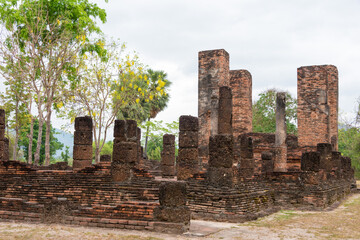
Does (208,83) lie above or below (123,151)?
above

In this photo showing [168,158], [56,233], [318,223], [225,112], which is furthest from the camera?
[168,158]

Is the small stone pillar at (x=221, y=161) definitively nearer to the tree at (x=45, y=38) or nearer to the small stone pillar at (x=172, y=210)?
the small stone pillar at (x=172, y=210)

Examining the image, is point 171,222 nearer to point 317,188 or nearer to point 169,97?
point 317,188

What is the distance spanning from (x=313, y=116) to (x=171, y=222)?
14.9 metres

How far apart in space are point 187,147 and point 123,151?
3.44 metres

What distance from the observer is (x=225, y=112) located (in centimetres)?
1188

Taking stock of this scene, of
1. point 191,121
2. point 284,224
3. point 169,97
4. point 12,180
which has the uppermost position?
point 169,97

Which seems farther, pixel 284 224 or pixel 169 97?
pixel 169 97

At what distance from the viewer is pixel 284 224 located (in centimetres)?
1009

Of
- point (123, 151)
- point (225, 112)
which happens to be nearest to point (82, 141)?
point (123, 151)

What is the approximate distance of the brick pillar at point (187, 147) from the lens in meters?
14.5

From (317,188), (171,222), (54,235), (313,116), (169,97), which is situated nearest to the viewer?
(54,235)

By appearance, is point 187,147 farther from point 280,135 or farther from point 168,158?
A: point 280,135

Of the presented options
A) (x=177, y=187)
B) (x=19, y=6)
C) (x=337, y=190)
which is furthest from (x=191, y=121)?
(x=19, y=6)
